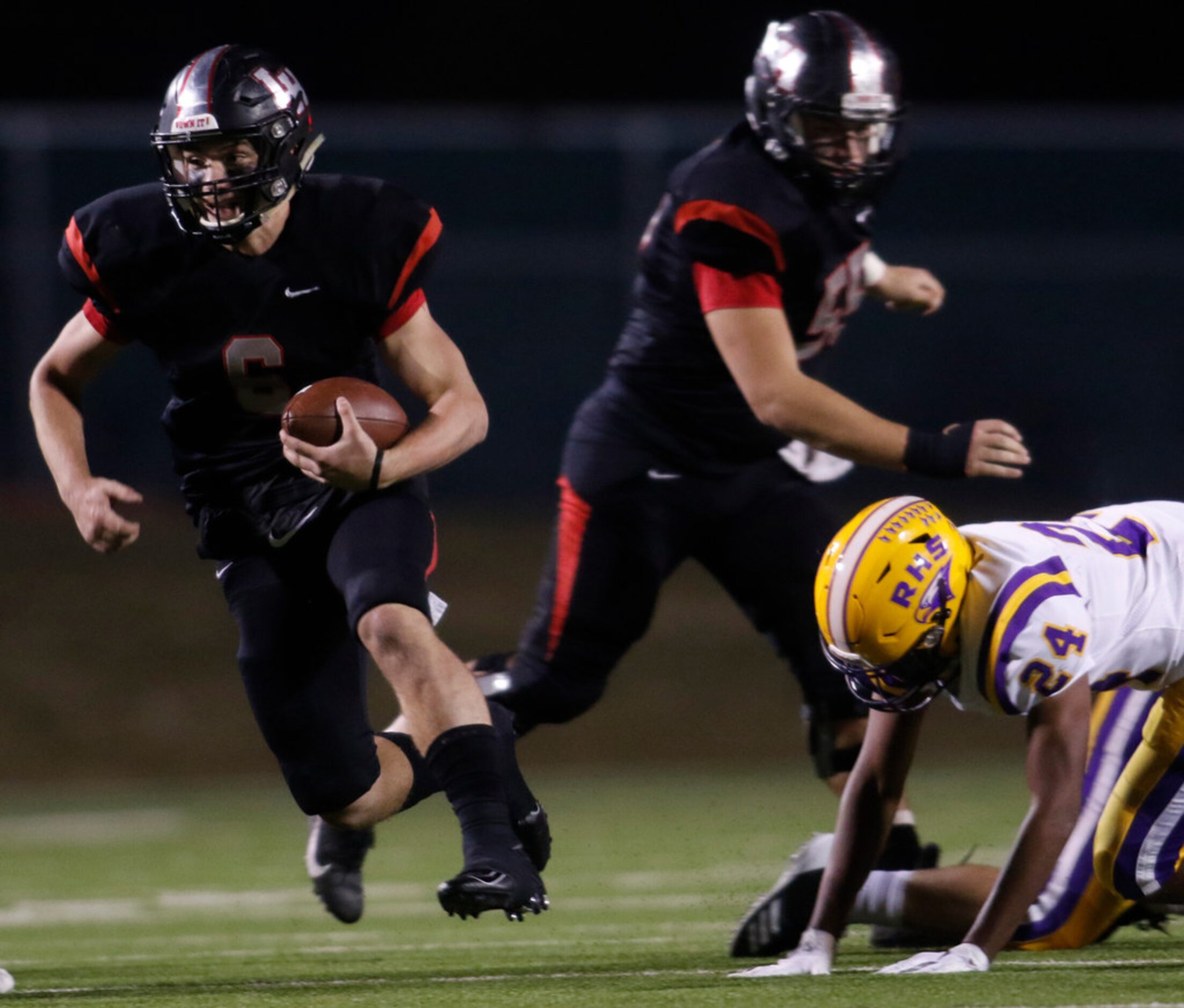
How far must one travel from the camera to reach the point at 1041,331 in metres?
12.4

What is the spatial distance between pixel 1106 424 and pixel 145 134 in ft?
19.2

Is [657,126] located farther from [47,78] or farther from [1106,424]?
[47,78]

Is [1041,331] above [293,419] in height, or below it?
below

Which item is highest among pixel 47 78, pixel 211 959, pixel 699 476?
pixel 699 476

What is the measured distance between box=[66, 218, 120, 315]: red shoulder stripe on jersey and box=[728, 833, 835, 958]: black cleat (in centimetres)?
181

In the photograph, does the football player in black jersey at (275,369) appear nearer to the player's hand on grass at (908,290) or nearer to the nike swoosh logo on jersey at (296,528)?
the nike swoosh logo on jersey at (296,528)

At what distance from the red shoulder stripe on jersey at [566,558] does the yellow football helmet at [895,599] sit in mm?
1357

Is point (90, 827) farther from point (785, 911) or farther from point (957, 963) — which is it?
point (957, 963)

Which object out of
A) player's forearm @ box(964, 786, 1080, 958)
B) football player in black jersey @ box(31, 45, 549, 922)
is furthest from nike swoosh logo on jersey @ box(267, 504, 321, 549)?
player's forearm @ box(964, 786, 1080, 958)

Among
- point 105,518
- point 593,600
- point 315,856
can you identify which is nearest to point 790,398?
point 593,600

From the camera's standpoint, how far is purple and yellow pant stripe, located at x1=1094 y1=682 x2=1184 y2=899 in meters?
3.79

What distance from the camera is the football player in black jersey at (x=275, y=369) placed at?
4.09 m

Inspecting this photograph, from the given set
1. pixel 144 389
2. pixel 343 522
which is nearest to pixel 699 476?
pixel 343 522

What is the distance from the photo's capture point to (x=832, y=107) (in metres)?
4.53
